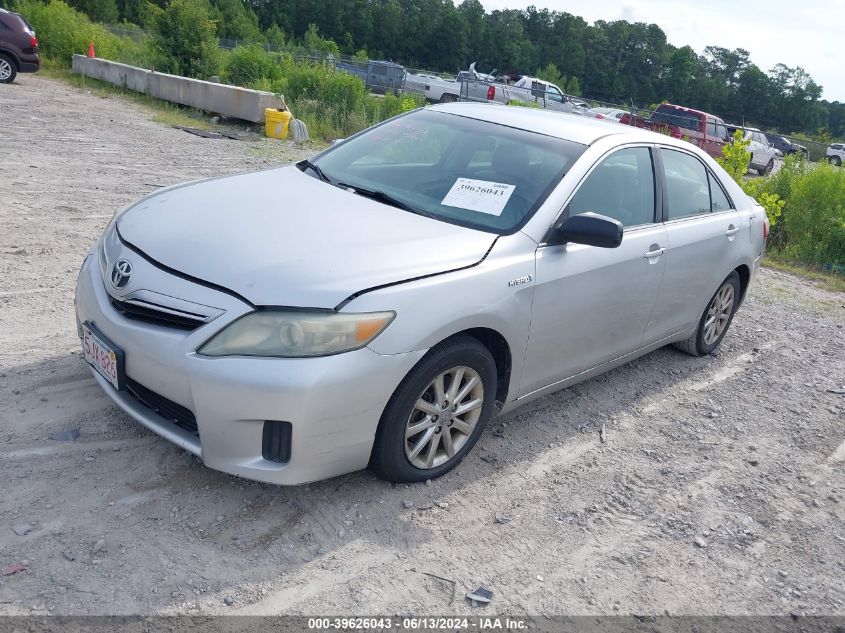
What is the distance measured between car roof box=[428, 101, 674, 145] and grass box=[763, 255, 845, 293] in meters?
5.22

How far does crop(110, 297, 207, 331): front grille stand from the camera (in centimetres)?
292

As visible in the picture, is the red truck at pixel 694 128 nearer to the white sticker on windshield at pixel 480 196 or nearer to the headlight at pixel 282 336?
the white sticker on windshield at pixel 480 196

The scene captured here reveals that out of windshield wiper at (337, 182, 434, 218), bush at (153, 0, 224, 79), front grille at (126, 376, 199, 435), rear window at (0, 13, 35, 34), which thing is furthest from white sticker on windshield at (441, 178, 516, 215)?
rear window at (0, 13, 35, 34)

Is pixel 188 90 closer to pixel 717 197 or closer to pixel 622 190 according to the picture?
pixel 717 197

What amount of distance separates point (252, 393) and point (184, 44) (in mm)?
19050

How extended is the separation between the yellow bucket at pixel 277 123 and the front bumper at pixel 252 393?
11.6m

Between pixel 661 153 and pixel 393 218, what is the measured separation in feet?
6.81

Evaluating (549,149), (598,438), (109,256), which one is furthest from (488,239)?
(109,256)

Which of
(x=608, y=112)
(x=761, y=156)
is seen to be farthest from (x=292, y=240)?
(x=761, y=156)

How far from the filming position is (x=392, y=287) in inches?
120

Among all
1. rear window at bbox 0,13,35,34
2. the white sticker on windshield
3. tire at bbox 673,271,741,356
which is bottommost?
tire at bbox 673,271,741,356

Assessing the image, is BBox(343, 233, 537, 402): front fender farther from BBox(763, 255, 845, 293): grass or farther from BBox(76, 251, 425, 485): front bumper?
BBox(763, 255, 845, 293): grass

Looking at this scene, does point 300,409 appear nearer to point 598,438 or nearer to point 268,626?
point 268,626

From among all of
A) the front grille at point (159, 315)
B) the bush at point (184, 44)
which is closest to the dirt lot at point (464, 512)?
the front grille at point (159, 315)
